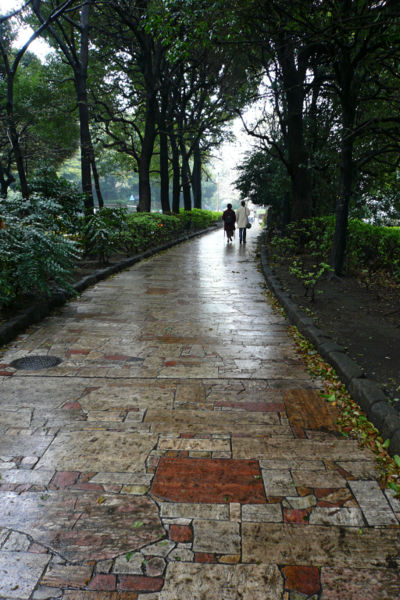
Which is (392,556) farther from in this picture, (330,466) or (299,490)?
(330,466)

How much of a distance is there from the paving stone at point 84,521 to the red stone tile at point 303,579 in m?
0.64

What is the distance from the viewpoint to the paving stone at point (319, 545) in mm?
1967

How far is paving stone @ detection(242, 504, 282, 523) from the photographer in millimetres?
2229

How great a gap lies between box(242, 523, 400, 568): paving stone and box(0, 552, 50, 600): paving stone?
91cm

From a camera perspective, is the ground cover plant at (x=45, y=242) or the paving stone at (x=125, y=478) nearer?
the paving stone at (x=125, y=478)

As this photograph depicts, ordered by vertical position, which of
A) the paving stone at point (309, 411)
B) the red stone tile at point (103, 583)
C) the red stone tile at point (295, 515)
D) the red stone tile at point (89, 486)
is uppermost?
the red stone tile at point (89, 486)

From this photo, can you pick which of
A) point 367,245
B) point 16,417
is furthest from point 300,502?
point 367,245

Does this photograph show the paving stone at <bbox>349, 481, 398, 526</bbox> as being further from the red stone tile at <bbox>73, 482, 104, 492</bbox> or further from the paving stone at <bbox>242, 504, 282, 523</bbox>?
the red stone tile at <bbox>73, 482, 104, 492</bbox>

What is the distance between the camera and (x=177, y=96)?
23047mm

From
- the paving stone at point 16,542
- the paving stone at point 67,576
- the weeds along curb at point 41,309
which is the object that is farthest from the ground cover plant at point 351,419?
the weeds along curb at point 41,309

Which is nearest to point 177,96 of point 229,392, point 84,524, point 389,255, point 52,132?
point 52,132

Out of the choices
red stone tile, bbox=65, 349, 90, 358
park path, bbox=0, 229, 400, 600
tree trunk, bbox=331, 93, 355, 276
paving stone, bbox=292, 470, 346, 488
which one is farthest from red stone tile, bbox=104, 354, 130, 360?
tree trunk, bbox=331, 93, 355, 276

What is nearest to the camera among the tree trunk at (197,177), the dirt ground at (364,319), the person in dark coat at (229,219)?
the dirt ground at (364,319)

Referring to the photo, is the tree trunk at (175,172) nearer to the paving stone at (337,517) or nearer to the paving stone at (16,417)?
the paving stone at (16,417)
